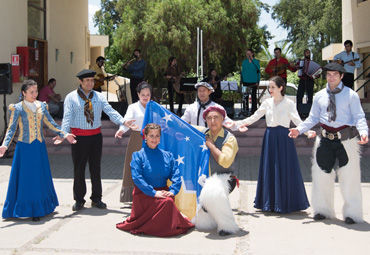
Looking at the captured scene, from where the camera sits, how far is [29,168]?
6.74 meters

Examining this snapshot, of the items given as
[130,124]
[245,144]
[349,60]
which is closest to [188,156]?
[130,124]

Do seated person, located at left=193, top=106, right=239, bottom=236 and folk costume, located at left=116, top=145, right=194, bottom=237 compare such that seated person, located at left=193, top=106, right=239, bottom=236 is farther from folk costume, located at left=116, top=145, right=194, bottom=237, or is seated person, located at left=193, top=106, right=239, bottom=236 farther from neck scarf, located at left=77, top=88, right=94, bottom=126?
neck scarf, located at left=77, top=88, right=94, bottom=126

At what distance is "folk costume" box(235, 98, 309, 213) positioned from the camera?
691 cm

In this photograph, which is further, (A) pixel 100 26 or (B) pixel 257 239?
(A) pixel 100 26

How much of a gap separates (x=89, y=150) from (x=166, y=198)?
1.77 m

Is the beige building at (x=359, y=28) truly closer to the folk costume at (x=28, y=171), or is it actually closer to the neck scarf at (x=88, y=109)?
the neck scarf at (x=88, y=109)

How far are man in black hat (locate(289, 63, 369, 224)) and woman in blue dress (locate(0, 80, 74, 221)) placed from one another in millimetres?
3200

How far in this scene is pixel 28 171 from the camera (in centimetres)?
673

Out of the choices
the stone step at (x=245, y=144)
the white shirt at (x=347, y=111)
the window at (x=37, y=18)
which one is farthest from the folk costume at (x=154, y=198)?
the window at (x=37, y=18)

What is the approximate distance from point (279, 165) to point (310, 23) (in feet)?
111

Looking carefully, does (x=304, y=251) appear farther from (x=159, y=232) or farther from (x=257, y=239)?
(x=159, y=232)

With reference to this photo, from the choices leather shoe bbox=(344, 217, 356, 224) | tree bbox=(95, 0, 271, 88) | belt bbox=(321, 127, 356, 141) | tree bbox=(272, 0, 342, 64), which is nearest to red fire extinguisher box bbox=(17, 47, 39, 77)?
belt bbox=(321, 127, 356, 141)

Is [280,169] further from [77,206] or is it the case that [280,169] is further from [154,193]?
[77,206]

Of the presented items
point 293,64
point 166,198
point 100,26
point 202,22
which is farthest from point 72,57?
point 100,26
